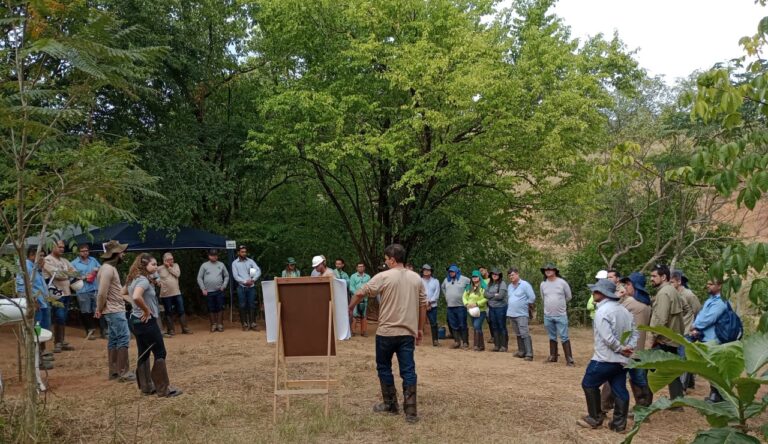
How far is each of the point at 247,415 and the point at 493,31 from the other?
11.9 meters

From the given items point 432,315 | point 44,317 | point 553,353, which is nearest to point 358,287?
point 432,315

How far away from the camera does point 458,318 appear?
48.4 ft

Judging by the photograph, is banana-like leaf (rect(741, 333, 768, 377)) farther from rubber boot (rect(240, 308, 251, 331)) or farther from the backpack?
rubber boot (rect(240, 308, 251, 331))

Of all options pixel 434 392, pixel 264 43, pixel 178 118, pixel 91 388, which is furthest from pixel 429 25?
pixel 91 388

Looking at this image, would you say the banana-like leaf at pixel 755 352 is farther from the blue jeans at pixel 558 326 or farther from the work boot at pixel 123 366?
the blue jeans at pixel 558 326

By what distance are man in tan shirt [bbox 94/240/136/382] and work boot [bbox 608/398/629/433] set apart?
19.6 feet

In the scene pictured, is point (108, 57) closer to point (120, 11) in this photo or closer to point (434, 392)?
point (434, 392)

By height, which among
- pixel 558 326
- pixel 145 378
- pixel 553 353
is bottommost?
pixel 553 353

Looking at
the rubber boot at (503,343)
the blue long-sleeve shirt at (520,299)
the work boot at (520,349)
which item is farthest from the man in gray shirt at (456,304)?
the work boot at (520,349)

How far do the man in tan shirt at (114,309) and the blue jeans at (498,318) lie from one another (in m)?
7.37

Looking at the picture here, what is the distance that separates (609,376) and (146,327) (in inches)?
208

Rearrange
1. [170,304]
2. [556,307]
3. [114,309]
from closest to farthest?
[114,309] → [556,307] → [170,304]

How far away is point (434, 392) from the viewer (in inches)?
354

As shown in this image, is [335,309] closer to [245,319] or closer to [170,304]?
[170,304]
